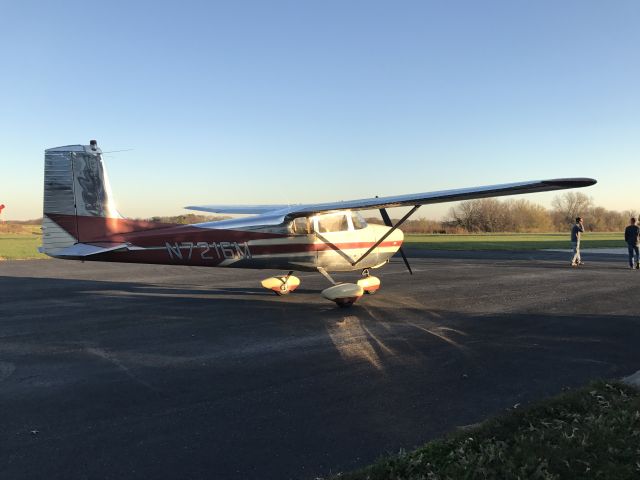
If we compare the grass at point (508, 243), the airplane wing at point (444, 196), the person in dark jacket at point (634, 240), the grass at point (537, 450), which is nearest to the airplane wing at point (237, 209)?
the airplane wing at point (444, 196)

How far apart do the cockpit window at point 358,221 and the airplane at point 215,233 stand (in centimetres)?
3

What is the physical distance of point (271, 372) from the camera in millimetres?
5297

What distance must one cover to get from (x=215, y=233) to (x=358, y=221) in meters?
3.50

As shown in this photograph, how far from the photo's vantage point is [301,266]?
10336 millimetres

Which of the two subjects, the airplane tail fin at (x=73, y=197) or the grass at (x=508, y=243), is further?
the grass at (x=508, y=243)

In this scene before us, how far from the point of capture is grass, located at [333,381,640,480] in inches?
112

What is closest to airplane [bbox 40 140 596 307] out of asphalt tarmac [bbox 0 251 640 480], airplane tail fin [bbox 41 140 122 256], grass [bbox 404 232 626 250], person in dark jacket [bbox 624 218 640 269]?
airplane tail fin [bbox 41 140 122 256]

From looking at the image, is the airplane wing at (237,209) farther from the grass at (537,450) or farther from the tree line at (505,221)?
the tree line at (505,221)

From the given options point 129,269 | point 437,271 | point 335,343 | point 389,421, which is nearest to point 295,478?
point 389,421

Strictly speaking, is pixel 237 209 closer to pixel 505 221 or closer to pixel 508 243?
pixel 508 243

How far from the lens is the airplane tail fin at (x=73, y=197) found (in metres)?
9.11

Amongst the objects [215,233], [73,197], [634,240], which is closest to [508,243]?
[634,240]

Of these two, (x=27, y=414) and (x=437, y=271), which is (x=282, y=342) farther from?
(x=437, y=271)

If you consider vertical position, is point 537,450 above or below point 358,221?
below
